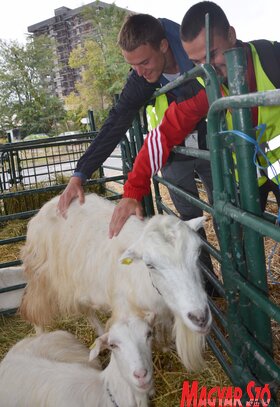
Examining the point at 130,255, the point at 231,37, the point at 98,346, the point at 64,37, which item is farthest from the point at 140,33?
the point at 64,37

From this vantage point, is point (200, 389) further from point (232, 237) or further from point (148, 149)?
point (148, 149)

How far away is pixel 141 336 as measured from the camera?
1.78 metres

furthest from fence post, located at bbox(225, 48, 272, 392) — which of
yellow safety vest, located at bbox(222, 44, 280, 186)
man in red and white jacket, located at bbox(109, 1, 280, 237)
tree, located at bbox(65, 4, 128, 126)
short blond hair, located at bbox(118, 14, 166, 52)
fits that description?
tree, located at bbox(65, 4, 128, 126)

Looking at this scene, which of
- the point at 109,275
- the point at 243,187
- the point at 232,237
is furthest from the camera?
the point at 109,275

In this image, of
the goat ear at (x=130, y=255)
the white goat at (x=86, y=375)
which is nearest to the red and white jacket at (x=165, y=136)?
the goat ear at (x=130, y=255)

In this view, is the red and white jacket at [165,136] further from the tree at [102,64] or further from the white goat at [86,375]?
the tree at [102,64]

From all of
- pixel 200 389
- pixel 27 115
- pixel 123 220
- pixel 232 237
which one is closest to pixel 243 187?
pixel 232 237

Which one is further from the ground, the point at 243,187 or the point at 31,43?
the point at 31,43

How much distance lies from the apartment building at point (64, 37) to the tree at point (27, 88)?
26.3 ft

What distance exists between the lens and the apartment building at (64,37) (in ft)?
137

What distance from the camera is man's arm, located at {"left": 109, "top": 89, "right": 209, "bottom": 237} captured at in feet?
6.17

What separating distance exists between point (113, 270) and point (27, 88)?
109 ft

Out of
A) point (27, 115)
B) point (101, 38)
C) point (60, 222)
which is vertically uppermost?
point (101, 38)

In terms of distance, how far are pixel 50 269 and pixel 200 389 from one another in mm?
1247
